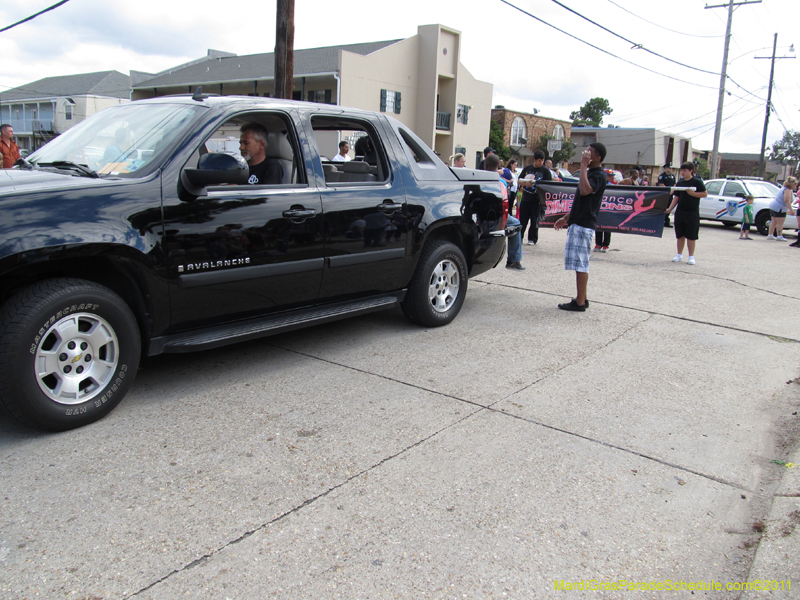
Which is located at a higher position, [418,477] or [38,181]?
[38,181]

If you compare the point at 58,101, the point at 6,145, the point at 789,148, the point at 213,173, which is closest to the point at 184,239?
the point at 213,173

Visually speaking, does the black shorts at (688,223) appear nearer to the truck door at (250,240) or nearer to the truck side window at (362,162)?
the truck side window at (362,162)

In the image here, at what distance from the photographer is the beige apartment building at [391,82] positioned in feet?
114

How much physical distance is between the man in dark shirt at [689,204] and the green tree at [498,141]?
3600 centimetres

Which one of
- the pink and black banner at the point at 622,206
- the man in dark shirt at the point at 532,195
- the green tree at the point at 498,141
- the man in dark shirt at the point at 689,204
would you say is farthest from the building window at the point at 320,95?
the man in dark shirt at the point at 689,204

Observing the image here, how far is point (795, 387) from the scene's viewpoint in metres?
4.78

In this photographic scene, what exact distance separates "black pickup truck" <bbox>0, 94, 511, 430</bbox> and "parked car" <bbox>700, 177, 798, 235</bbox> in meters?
17.0

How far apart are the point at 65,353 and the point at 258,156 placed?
6.79 ft

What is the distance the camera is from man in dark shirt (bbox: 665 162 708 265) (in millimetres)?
10359

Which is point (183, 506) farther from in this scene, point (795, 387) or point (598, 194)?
point (598, 194)

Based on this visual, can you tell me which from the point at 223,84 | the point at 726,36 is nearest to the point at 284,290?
the point at 726,36

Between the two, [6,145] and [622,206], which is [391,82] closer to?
[622,206]

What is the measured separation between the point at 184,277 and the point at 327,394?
1206 millimetres

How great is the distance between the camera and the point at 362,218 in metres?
4.89
